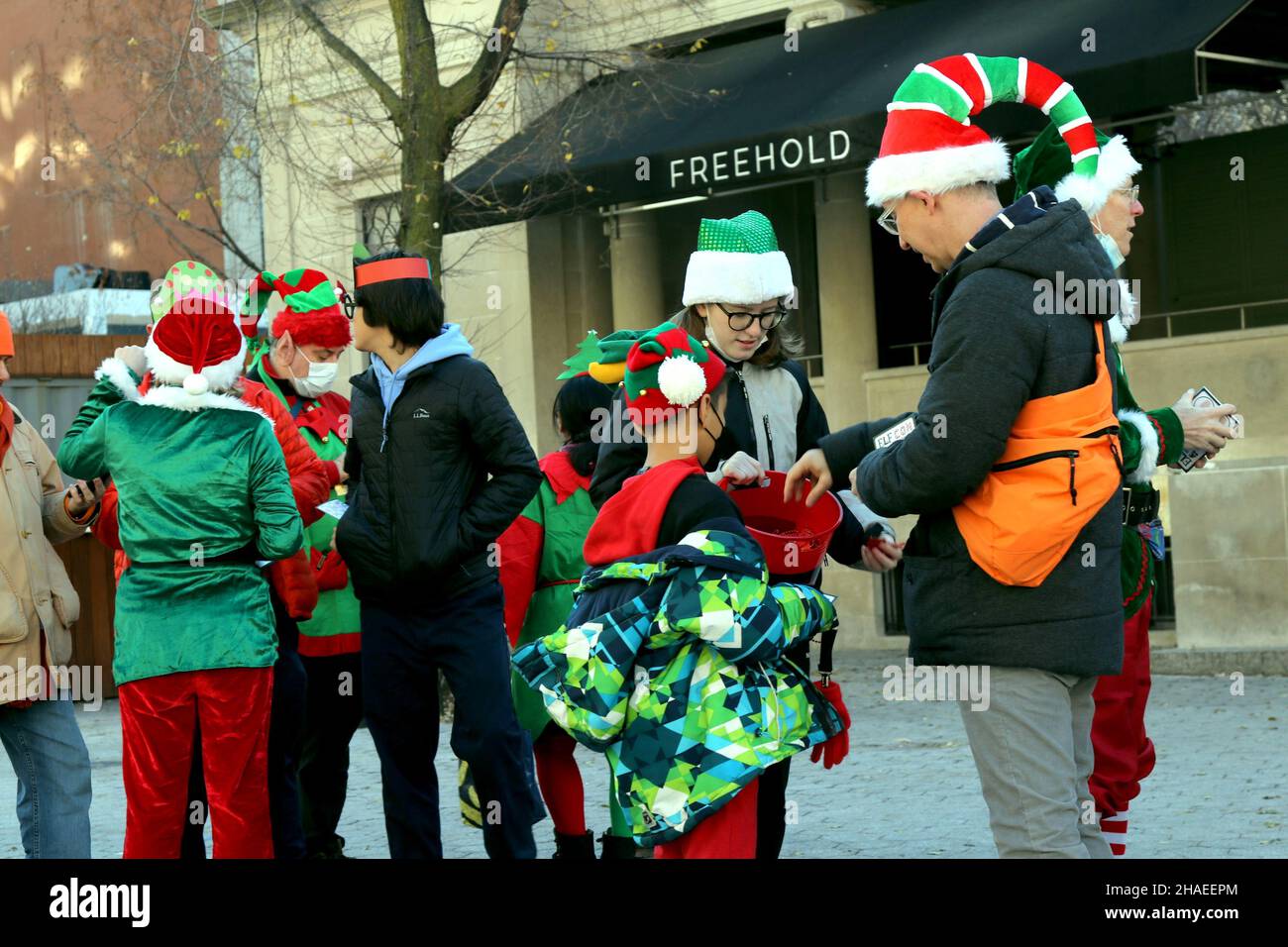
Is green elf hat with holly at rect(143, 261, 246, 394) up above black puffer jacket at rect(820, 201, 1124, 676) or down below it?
above

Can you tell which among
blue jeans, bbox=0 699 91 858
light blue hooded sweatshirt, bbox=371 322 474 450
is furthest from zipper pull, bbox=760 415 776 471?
blue jeans, bbox=0 699 91 858

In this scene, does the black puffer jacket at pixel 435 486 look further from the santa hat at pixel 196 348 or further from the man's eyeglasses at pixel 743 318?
the man's eyeglasses at pixel 743 318

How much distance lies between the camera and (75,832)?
5492 mm

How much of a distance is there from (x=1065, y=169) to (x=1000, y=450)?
6.74ft

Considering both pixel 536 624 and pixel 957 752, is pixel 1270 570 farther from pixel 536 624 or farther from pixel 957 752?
pixel 536 624

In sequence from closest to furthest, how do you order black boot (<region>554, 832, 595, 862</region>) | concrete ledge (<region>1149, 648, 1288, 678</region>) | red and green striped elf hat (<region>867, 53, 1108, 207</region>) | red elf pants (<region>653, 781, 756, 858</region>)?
red and green striped elf hat (<region>867, 53, 1108, 207</region>) < red elf pants (<region>653, 781, 756, 858</region>) < black boot (<region>554, 832, 595, 862</region>) < concrete ledge (<region>1149, 648, 1288, 678</region>)

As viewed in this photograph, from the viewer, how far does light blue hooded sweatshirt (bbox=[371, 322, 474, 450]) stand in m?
5.49

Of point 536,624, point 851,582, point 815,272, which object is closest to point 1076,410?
point 536,624

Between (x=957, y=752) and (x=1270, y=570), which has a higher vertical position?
(x=1270, y=570)

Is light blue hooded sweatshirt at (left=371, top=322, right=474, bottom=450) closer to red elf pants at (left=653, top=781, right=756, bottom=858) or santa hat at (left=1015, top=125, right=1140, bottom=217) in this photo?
red elf pants at (left=653, top=781, right=756, bottom=858)

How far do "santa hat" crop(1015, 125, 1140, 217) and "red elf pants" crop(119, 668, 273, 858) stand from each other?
284cm

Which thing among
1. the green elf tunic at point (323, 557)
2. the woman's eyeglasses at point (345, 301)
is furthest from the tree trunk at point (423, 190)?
the green elf tunic at point (323, 557)

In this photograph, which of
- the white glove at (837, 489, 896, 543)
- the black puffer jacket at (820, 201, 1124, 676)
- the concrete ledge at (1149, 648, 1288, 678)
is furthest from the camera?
the concrete ledge at (1149, 648, 1288, 678)
